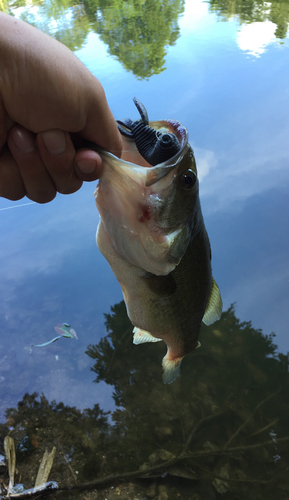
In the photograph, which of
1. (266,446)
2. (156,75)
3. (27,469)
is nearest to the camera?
(27,469)

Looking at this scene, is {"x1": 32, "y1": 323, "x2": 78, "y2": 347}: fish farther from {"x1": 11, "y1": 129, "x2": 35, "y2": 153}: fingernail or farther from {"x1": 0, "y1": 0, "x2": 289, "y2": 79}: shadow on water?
{"x1": 0, "y1": 0, "x2": 289, "y2": 79}: shadow on water

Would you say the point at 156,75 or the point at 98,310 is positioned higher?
the point at 156,75

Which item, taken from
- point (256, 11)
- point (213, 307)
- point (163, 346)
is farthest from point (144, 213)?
point (256, 11)

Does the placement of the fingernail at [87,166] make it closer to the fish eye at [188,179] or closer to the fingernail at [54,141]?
the fingernail at [54,141]

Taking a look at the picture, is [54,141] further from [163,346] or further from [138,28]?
[138,28]

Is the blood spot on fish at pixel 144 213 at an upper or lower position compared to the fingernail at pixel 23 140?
lower

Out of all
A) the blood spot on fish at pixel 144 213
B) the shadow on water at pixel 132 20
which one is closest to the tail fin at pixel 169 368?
the blood spot on fish at pixel 144 213

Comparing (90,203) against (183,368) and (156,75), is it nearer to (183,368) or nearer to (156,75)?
(183,368)

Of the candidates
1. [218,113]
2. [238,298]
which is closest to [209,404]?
[238,298]
